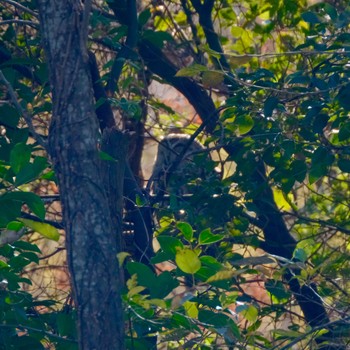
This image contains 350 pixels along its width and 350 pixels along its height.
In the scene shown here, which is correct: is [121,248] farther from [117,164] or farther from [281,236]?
[281,236]

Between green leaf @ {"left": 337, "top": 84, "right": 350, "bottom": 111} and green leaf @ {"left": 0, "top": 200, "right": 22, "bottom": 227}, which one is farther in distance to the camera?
green leaf @ {"left": 337, "top": 84, "right": 350, "bottom": 111}

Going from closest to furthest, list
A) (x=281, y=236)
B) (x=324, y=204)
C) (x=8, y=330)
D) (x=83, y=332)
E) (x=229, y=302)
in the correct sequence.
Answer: (x=83, y=332)
(x=229, y=302)
(x=8, y=330)
(x=281, y=236)
(x=324, y=204)

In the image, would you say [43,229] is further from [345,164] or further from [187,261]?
[345,164]

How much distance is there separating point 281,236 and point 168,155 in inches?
32.8

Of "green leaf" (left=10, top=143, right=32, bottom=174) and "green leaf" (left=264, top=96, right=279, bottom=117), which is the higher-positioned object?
"green leaf" (left=264, top=96, right=279, bottom=117)

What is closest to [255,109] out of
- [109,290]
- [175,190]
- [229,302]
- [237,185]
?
[237,185]

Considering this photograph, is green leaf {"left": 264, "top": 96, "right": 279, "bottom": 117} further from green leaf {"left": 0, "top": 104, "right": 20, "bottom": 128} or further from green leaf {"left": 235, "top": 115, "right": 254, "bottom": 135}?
green leaf {"left": 0, "top": 104, "right": 20, "bottom": 128}

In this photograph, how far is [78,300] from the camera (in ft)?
6.45

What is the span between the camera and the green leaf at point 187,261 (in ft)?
6.31

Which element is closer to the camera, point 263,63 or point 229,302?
point 229,302

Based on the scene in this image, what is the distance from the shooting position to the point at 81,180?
79.3 inches

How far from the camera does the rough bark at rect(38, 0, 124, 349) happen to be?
195 centimetres

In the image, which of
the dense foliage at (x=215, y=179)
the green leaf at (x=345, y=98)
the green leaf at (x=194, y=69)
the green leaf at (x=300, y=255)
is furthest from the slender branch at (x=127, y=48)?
the green leaf at (x=300, y=255)

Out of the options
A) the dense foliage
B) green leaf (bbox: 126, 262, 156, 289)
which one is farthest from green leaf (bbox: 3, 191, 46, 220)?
green leaf (bbox: 126, 262, 156, 289)
